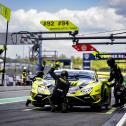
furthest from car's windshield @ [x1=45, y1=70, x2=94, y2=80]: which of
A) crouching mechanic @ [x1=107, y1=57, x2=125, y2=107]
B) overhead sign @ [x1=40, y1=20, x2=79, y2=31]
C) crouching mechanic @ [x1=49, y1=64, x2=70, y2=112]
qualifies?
overhead sign @ [x1=40, y1=20, x2=79, y2=31]

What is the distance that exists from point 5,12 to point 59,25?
10424mm

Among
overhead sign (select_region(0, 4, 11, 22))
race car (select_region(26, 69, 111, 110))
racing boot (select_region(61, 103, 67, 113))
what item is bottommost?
racing boot (select_region(61, 103, 67, 113))

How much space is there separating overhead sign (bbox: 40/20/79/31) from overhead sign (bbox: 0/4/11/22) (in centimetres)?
904

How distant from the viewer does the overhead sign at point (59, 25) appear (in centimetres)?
4494

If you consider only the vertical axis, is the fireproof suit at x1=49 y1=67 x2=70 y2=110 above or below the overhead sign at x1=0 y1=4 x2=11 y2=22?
below

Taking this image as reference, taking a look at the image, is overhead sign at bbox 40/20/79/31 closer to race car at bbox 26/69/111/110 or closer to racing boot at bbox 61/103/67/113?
race car at bbox 26/69/111/110

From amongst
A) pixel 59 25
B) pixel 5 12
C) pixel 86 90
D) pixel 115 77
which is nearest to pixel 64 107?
pixel 86 90

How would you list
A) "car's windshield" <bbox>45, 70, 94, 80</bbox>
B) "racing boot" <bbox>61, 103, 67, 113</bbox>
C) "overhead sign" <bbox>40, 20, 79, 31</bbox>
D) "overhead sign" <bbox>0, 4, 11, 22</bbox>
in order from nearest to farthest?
"racing boot" <bbox>61, 103, 67, 113</bbox>
"car's windshield" <bbox>45, 70, 94, 80</bbox>
"overhead sign" <bbox>0, 4, 11, 22</bbox>
"overhead sign" <bbox>40, 20, 79, 31</bbox>

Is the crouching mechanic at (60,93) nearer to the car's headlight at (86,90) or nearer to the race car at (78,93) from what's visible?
the race car at (78,93)

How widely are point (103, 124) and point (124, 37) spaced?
126 feet

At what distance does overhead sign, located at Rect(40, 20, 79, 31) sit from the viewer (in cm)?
4494

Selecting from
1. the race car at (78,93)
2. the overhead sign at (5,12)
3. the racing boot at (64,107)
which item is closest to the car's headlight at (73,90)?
the race car at (78,93)

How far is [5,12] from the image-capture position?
3559cm

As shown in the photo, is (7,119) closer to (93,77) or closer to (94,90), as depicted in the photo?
(94,90)
